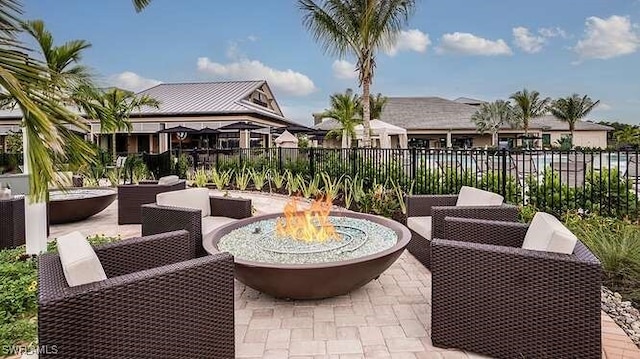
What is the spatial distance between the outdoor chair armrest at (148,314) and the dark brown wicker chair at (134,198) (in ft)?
15.0

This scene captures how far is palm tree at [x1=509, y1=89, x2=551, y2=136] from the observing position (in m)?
30.7

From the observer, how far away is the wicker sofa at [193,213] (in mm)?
4062

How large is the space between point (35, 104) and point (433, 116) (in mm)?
30300

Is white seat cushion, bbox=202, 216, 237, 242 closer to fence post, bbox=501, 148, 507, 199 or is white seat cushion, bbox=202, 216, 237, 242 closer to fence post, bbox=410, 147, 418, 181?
fence post, bbox=410, 147, 418, 181

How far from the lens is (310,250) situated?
352 cm

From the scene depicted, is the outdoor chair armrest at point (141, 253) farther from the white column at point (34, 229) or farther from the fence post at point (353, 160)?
the fence post at point (353, 160)

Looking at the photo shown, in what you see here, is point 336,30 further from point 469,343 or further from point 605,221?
point 469,343

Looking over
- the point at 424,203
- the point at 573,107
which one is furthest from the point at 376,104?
the point at 424,203

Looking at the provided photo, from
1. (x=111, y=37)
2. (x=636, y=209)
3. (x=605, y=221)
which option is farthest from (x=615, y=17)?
(x=111, y=37)

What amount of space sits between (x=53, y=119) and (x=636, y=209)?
286 inches

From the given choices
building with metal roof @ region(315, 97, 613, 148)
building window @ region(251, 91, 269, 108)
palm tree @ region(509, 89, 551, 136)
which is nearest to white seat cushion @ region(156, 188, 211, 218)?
building with metal roof @ region(315, 97, 613, 148)

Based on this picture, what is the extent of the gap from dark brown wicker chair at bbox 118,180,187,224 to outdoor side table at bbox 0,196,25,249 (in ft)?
5.12

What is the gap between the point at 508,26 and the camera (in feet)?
61.6

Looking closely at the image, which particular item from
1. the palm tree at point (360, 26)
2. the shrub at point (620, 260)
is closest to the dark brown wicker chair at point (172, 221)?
the shrub at point (620, 260)
